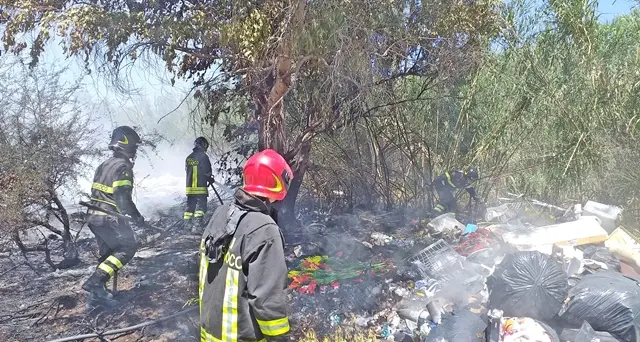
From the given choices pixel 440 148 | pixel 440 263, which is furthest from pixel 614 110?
pixel 440 263

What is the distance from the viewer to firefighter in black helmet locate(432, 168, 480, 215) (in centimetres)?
719

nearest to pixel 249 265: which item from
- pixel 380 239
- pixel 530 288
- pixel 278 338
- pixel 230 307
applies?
pixel 230 307

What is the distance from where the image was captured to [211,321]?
78.2 inches

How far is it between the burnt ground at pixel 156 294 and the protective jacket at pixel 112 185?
1011 millimetres

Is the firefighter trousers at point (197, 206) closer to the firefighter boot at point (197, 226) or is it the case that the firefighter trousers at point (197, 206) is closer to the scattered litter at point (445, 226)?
the firefighter boot at point (197, 226)

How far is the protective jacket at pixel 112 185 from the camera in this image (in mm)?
4570

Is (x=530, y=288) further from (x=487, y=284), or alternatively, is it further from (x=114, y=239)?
(x=114, y=239)

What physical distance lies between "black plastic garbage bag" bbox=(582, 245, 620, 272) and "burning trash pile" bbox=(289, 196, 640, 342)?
1 cm

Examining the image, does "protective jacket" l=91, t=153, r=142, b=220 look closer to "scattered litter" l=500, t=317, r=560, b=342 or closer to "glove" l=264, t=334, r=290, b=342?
"glove" l=264, t=334, r=290, b=342

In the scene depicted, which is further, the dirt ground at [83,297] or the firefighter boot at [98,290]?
the firefighter boot at [98,290]

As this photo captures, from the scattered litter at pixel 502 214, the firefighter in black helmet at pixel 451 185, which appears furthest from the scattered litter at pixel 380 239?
the scattered litter at pixel 502 214

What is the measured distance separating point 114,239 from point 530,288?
3.99m

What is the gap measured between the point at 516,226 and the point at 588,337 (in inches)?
113

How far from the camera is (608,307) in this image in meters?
3.09
